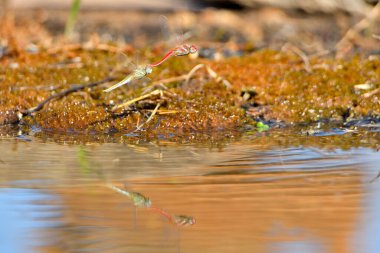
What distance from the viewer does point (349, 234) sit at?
6.71 feet

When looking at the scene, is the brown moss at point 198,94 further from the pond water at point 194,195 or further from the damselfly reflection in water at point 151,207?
the damselfly reflection in water at point 151,207

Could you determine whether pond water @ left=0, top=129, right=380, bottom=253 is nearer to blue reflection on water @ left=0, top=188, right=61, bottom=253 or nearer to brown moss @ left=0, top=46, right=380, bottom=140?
blue reflection on water @ left=0, top=188, right=61, bottom=253

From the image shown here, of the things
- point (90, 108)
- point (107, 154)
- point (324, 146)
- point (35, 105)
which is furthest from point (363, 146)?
point (35, 105)

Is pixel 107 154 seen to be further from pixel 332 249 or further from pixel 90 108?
pixel 332 249

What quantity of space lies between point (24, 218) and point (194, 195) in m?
0.59

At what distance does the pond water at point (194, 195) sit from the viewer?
203 cm

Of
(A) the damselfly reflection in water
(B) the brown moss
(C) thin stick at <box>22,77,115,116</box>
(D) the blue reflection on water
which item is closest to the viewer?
(D) the blue reflection on water

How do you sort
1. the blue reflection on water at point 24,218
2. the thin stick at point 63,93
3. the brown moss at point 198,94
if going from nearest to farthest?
1. the blue reflection on water at point 24,218
2. the brown moss at point 198,94
3. the thin stick at point 63,93

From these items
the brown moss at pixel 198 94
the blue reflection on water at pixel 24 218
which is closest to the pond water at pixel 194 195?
the blue reflection on water at pixel 24 218

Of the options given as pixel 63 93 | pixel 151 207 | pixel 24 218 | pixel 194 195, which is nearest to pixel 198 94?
pixel 63 93

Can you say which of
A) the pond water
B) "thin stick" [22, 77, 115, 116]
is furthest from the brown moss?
the pond water

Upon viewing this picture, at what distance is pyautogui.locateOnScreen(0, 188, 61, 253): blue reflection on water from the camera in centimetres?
202

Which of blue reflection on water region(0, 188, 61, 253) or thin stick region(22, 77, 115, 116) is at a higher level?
thin stick region(22, 77, 115, 116)

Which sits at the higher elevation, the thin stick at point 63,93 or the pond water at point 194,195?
the thin stick at point 63,93
